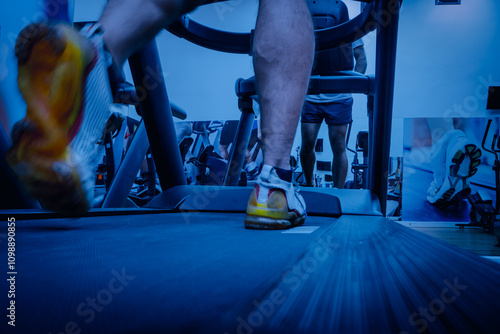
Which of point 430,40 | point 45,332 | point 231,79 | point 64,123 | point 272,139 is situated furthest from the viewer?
point 231,79

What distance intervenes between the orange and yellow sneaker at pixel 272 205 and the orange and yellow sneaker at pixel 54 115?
323 millimetres

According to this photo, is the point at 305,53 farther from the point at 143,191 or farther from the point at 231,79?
the point at 143,191

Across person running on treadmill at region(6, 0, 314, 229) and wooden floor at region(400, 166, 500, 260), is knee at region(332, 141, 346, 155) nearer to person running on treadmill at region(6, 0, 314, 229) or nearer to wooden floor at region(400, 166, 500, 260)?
wooden floor at region(400, 166, 500, 260)

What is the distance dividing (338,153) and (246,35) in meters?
1.13

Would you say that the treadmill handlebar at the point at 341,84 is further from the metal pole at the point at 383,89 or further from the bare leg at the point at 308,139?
the bare leg at the point at 308,139

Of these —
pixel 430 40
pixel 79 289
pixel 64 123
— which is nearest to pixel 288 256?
pixel 79 289

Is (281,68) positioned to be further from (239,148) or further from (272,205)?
(239,148)

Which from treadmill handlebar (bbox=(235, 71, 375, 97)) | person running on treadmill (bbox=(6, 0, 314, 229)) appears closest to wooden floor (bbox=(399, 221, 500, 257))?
treadmill handlebar (bbox=(235, 71, 375, 97))

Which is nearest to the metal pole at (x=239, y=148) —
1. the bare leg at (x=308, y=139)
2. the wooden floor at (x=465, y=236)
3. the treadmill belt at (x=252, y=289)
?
the bare leg at (x=308, y=139)

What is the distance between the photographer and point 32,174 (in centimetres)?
49

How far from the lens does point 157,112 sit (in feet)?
4.78

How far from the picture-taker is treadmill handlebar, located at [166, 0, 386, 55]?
1.60 metres

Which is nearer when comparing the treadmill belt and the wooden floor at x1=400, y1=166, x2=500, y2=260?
the treadmill belt

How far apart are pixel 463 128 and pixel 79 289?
3649 millimetres
